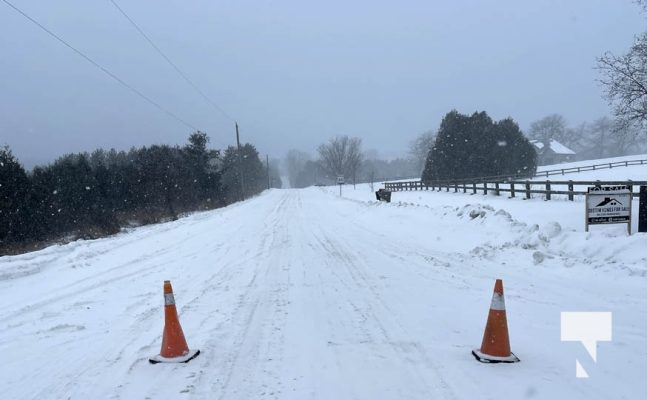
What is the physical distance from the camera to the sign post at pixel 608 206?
32.9 ft

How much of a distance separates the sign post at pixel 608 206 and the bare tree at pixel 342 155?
3307 inches

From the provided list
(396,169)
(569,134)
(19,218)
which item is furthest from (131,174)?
(396,169)

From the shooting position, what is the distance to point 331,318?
6.21 metres

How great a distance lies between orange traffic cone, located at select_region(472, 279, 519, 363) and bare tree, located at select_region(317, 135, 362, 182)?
3529 inches

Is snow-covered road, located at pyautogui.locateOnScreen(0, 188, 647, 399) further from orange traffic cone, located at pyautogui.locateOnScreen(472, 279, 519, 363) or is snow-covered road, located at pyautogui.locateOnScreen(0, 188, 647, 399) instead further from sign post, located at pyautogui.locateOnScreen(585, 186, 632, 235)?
sign post, located at pyautogui.locateOnScreen(585, 186, 632, 235)

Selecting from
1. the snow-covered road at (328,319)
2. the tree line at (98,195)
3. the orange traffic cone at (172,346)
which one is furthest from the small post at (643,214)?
the tree line at (98,195)

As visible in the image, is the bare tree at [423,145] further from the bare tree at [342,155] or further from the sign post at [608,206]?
the sign post at [608,206]

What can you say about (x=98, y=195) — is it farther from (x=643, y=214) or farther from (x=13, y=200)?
(x=643, y=214)

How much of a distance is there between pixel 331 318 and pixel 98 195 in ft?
133

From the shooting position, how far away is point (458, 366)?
4504mm

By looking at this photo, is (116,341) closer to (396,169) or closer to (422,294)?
(422,294)

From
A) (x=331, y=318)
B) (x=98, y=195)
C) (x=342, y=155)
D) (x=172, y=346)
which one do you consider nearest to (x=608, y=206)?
(x=331, y=318)

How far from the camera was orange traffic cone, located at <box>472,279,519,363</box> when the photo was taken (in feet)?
15.1

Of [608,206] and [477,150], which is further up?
[477,150]
